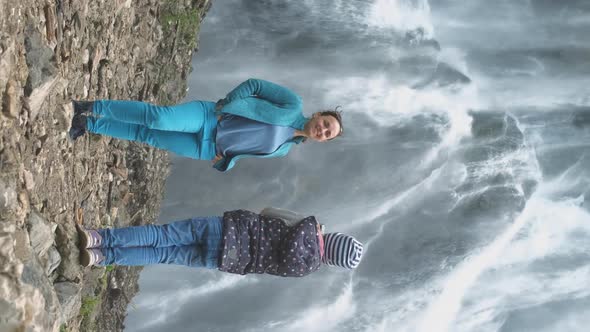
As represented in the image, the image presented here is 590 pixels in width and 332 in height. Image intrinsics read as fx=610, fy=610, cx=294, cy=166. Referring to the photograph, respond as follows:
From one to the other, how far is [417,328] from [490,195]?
1794 millimetres

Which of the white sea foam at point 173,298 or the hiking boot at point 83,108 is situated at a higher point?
the hiking boot at point 83,108

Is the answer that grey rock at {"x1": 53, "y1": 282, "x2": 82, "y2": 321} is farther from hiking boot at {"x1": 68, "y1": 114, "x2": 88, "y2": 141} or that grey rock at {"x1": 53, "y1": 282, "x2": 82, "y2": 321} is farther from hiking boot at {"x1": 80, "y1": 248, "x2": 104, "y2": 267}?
hiking boot at {"x1": 68, "y1": 114, "x2": 88, "y2": 141}

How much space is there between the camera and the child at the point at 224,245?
9.29 feet

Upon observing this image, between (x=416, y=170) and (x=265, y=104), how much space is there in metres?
4.65

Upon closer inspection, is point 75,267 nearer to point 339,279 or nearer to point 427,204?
point 339,279

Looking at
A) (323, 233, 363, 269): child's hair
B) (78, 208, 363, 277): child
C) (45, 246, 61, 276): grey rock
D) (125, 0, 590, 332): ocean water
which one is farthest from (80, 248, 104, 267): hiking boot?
(125, 0, 590, 332): ocean water

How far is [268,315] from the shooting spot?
22.1ft

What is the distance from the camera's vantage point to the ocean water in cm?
681

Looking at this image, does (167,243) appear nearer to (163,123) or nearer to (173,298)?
(163,123)

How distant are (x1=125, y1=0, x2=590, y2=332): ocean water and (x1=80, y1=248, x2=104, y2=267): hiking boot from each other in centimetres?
382

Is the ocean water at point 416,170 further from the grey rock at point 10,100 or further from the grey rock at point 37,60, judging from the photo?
the grey rock at point 10,100

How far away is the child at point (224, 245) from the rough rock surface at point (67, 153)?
7.7 inches

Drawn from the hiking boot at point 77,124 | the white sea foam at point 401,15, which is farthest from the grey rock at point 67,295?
the white sea foam at point 401,15

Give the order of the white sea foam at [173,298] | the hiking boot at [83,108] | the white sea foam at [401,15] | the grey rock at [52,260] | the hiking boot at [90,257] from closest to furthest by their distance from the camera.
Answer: the grey rock at [52,260], the hiking boot at [90,257], the hiking boot at [83,108], the white sea foam at [173,298], the white sea foam at [401,15]
